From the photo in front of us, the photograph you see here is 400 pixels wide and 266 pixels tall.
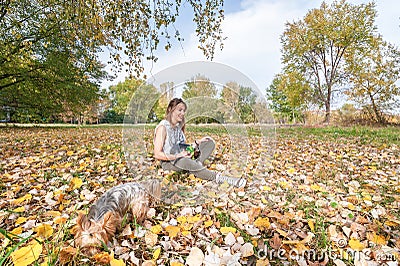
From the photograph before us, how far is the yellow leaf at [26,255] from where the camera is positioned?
48.8 inches

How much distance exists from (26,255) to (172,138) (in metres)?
1.75

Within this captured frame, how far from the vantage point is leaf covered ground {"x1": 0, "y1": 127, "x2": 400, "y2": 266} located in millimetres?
1412

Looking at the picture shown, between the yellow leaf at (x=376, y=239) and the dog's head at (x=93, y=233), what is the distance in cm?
173

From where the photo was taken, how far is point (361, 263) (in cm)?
137

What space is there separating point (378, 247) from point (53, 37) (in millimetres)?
11270

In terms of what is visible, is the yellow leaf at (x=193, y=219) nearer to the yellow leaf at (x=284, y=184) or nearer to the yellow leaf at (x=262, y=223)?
the yellow leaf at (x=262, y=223)

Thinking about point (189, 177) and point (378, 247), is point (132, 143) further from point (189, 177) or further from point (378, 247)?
point (378, 247)

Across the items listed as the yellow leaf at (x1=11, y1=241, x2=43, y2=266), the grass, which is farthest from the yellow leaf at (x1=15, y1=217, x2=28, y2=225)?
the grass

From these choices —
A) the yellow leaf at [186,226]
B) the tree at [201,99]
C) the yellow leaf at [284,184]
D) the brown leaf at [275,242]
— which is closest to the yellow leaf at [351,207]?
the yellow leaf at [284,184]

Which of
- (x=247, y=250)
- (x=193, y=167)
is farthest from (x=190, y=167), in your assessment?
(x=247, y=250)

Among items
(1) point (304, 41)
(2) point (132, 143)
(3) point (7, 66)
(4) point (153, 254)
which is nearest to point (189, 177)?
(2) point (132, 143)

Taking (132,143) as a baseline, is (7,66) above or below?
above

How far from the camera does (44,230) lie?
1521 millimetres

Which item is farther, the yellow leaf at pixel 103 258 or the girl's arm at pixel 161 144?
the girl's arm at pixel 161 144
